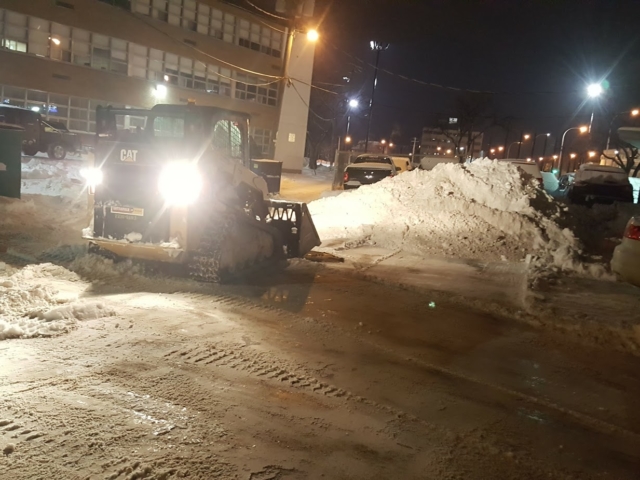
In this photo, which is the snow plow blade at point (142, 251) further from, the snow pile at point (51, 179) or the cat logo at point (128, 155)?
the snow pile at point (51, 179)

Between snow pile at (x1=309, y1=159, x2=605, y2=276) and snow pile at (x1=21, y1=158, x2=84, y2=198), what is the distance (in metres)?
6.95

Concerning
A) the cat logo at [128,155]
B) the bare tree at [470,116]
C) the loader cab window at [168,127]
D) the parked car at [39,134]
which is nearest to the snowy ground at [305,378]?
the cat logo at [128,155]

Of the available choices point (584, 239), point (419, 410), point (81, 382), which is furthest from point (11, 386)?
point (584, 239)

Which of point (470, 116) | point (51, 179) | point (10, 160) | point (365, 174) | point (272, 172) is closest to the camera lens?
point (10, 160)

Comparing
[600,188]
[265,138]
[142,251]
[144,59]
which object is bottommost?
[142,251]

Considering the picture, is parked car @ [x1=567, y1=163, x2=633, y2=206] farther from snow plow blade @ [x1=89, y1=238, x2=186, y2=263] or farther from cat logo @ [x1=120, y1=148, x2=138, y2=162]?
cat logo @ [x1=120, y1=148, x2=138, y2=162]

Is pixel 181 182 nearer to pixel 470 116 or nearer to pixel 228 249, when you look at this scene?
pixel 228 249

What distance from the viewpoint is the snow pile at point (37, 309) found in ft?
18.0

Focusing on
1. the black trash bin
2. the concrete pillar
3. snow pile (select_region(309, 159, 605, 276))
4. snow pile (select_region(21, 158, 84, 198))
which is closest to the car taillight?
snow pile (select_region(309, 159, 605, 276))

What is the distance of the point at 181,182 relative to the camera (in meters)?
7.86

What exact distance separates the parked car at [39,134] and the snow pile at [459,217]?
1338 cm

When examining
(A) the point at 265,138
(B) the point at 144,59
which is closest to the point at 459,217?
(B) the point at 144,59

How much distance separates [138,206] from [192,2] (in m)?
30.9

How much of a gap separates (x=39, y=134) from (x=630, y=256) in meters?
22.2
